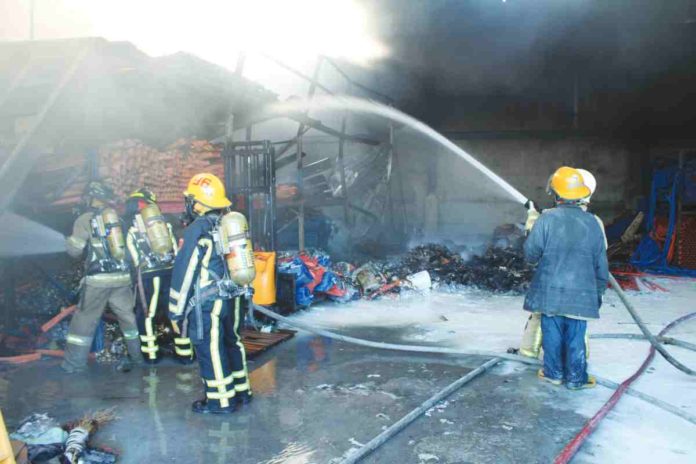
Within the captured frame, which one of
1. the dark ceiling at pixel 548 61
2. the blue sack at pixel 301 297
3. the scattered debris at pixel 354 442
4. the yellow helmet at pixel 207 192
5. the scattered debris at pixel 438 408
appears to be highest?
the dark ceiling at pixel 548 61

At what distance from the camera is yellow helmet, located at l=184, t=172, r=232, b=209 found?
4.45m

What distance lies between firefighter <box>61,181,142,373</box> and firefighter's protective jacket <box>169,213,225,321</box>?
1512 mm

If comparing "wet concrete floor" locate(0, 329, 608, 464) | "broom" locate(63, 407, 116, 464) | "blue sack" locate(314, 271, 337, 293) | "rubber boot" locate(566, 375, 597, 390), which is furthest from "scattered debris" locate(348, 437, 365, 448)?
"blue sack" locate(314, 271, 337, 293)

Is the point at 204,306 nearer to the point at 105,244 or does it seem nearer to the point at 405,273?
the point at 105,244

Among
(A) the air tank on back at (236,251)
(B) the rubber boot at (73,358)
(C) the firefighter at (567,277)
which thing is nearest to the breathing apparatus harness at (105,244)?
(B) the rubber boot at (73,358)

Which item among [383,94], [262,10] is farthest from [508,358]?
[383,94]

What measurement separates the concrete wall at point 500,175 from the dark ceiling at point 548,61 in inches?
23.9

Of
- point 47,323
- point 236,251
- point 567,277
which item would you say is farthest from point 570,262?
point 47,323

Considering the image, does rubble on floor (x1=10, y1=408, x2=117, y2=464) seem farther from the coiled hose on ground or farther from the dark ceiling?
the dark ceiling

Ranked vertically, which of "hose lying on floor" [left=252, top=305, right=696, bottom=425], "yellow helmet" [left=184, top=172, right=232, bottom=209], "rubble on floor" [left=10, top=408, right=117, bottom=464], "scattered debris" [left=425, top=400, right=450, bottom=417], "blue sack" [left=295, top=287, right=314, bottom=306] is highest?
"yellow helmet" [left=184, top=172, right=232, bottom=209]

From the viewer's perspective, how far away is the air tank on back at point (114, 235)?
5.49 metres

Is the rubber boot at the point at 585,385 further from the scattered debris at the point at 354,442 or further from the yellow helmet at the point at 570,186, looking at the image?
the scattered debris at the point at 354,442

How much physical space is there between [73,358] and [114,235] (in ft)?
4.11

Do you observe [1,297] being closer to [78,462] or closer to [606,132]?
[78,462]
